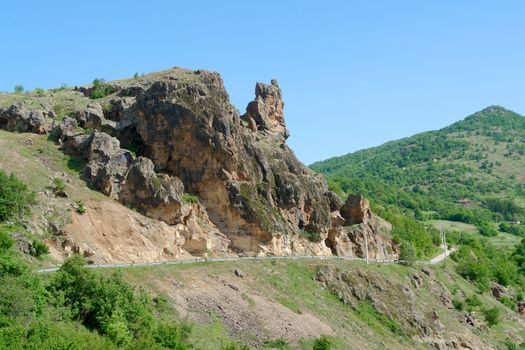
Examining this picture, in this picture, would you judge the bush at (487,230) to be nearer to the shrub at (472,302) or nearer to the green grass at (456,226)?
the green grass at (456,226)

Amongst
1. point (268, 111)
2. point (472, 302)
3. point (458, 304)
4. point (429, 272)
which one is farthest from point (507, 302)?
point (268, 111)

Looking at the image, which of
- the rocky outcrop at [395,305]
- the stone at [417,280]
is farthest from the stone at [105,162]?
the stone at [417,280]

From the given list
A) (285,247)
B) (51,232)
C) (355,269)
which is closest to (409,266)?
(355,269)

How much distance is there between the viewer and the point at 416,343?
209 ft

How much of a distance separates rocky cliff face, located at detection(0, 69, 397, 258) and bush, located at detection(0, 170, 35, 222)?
7799 millimetres

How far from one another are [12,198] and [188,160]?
18.4m

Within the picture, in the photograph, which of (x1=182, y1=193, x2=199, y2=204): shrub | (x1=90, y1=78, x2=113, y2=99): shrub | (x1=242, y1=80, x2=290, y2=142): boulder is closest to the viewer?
(x1=182, y1=193, x2=199, y2=204): shrub

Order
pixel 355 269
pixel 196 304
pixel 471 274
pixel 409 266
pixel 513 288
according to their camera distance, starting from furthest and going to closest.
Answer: pixel 513 288
pixel 471 274
pixel 409 266
pixel 355 269
pixel 196 304

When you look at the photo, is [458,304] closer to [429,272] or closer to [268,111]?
[429,272]

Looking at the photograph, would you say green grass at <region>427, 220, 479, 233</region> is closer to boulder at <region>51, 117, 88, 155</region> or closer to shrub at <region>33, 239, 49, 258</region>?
boulder at <region>51, 117, 88, 155</region>

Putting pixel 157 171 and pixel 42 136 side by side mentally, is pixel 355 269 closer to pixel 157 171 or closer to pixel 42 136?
pixel 157 171

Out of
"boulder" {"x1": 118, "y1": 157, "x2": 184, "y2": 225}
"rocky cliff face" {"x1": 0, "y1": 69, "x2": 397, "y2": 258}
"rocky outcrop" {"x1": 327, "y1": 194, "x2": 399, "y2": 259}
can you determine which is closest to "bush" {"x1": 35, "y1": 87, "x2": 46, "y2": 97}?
"rocky cliff face" {"x1": 0, "y1": 69, "x2": 397, "y2": 258}

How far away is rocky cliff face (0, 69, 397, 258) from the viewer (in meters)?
58.3

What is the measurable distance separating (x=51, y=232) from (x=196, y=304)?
36.9 ft
